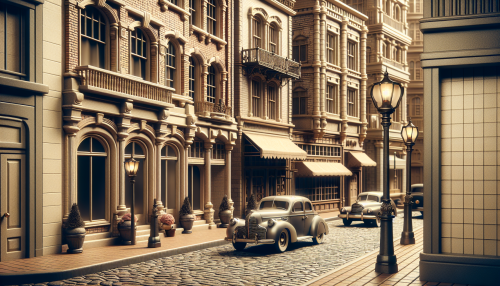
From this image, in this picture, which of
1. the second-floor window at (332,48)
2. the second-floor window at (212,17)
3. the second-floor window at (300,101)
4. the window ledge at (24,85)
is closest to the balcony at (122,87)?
the window ledge at (24,85)

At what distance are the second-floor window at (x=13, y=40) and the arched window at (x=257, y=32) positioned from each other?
14609 mm

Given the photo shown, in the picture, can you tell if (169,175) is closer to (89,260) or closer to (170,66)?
(170,66)

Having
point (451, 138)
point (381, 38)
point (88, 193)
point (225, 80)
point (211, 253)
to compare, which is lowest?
point (211, 253)

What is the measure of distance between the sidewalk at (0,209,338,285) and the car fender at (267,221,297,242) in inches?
102

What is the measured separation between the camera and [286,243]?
16.2m

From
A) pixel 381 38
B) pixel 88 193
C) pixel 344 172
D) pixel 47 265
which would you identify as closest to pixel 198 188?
pixel 88 193

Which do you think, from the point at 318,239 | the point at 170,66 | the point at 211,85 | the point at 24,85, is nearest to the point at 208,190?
the point at 211,85

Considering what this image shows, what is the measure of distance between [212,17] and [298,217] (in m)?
11.5

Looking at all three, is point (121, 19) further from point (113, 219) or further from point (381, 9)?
point (381, 9)

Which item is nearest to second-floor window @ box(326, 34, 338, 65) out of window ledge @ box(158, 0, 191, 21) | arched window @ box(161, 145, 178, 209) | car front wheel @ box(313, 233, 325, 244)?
window ledge @ box(158, 0, 191, 21)

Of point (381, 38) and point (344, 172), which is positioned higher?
point (381, 38)

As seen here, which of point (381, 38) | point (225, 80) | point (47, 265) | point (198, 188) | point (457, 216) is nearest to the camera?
point (457, 216)

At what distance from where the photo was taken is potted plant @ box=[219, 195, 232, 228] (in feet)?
76.0

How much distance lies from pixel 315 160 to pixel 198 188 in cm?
1118
